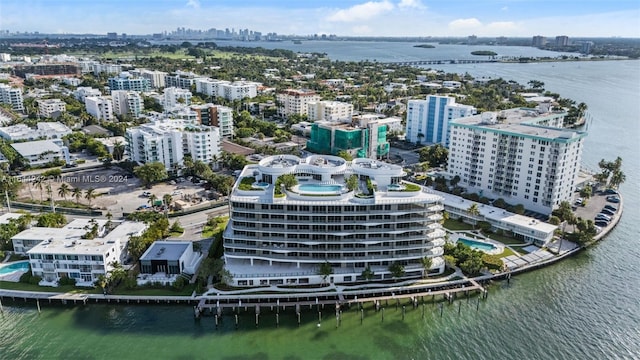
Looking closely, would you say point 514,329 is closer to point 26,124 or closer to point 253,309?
point 253,309

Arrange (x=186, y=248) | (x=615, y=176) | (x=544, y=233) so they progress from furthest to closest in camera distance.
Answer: (x=615, y=176) → (x=544, y=233) → (x=186, y=248)

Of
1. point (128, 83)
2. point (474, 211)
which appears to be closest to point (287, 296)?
point (474, 211)

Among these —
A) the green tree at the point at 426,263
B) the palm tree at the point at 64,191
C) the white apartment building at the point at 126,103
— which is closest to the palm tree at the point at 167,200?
the palm tree at the point at 64,191

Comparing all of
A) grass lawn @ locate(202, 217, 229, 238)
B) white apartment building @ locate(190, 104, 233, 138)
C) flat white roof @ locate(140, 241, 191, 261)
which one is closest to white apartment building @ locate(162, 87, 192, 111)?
white apartment building @ locate(190, 104, 233, 138)

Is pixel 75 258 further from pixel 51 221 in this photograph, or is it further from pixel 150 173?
pixel 150 173

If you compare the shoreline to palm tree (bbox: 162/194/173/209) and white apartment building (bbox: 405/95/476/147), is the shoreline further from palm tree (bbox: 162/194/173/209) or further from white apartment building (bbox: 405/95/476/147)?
white apartment building (bbox: 405/95/476/147)

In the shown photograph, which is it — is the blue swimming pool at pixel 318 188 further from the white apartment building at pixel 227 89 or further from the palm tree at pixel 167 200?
the white apartment building at pixel 227 89

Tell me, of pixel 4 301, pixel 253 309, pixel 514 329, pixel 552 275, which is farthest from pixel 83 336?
pixel 552 275
